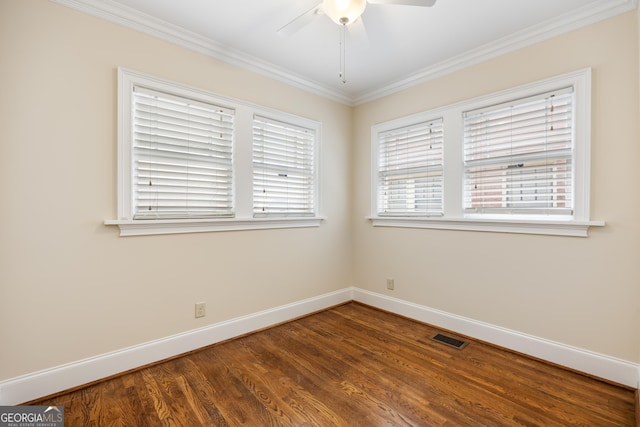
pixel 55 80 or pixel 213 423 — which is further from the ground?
pixel 55 80

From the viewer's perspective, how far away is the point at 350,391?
199 cm

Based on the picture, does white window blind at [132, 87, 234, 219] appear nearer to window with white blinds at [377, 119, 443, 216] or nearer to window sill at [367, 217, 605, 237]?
window with white blinds at [377, 119, 443, 216]

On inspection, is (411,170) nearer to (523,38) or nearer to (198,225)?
(523,38)

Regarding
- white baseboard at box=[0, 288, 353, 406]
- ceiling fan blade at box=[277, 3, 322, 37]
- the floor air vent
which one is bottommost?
the floor air vent

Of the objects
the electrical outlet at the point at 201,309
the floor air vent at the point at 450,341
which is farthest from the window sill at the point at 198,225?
the floor air vent at the point at 450,341

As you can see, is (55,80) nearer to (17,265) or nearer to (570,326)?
(17,265)

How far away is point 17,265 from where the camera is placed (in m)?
1.83

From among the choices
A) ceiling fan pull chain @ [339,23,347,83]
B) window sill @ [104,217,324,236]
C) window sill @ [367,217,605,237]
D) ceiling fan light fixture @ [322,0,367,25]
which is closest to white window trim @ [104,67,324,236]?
window sill @ [104,217,324,236]

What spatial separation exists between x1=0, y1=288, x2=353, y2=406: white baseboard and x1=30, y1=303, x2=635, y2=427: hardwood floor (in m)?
0.08

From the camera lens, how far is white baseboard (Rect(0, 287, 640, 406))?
1.89m

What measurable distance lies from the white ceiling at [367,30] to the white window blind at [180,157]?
0.53 m

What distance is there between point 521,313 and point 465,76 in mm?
2162

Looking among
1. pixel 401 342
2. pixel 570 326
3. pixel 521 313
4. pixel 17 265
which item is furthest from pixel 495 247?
pixel 17 265

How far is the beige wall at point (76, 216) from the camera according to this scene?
1.82m
